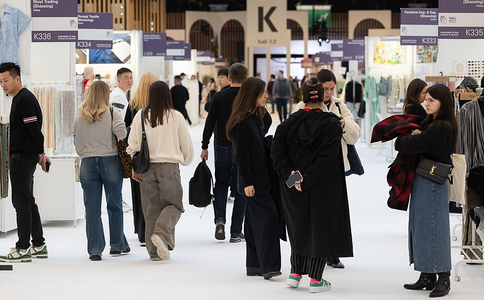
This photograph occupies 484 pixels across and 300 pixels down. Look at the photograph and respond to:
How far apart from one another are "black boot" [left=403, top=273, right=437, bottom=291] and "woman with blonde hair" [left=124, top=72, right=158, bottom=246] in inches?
95.7

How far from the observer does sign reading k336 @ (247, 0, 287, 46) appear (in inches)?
1270

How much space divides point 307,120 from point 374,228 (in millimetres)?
3061

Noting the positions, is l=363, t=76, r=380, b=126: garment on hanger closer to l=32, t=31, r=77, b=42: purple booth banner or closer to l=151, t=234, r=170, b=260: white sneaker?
l=32, t=31, r=77, b=42: purple booth banner

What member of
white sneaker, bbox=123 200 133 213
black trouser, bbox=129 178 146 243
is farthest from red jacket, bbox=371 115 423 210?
white sneaker, bbox=123 200 133 213

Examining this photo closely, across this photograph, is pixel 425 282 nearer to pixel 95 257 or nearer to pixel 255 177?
pixel 255 177

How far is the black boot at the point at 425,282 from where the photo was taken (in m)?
4.88

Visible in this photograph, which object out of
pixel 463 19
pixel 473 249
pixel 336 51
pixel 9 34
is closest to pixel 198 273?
pixel 473 249

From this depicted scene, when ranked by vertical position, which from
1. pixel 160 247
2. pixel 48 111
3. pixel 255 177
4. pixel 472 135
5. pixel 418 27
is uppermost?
pixel 418 27

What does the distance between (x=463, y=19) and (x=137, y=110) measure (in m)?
3.81

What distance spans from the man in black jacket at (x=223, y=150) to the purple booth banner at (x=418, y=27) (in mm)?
5379

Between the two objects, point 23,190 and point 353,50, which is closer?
point 23,190

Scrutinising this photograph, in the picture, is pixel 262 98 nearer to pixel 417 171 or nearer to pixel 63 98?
pixel 417 171

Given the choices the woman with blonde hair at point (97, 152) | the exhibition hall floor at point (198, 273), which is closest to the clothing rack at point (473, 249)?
the exhibition hall floor at point (198, 273)

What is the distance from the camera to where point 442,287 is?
4738 mm
